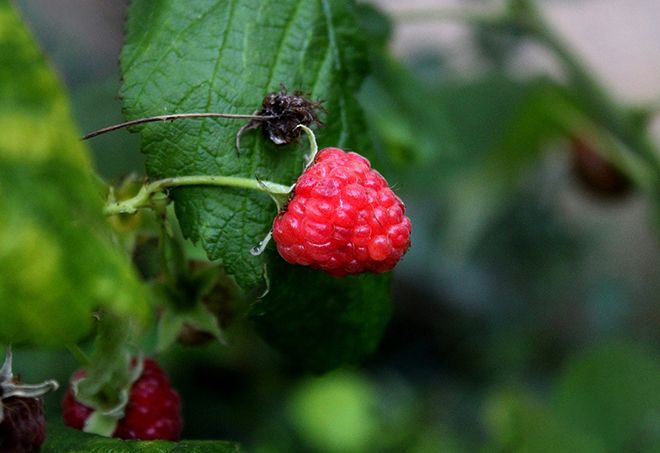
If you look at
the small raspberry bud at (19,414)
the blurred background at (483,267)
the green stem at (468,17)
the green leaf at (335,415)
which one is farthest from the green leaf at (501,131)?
the small raspberry bud at (19,414)

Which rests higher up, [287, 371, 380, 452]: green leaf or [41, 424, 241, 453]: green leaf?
[41, 424, 241, 453]: green leaf

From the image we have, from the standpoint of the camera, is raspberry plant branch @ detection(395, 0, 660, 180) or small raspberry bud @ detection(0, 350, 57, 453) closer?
small raspberry bud @ detection(0, 350, 57, 453)

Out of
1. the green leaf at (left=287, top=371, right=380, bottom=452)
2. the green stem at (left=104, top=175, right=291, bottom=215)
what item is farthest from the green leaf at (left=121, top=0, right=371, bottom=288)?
the green leaf at (left=287, top=371, right=380, bottom=452)

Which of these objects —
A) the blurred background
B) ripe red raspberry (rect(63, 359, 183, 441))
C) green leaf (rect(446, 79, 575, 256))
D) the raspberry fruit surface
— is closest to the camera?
the raspberry fruit surface

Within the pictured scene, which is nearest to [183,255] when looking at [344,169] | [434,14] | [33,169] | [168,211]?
[168,211]

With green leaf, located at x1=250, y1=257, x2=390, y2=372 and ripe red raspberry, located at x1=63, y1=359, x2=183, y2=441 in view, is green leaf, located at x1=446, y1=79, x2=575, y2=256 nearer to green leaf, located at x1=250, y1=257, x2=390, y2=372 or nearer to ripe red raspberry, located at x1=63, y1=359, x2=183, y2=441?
green leaf, located at x1=250, y1=257, x2=390, y2=372
